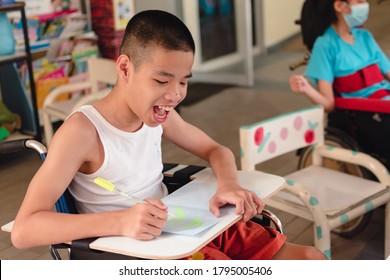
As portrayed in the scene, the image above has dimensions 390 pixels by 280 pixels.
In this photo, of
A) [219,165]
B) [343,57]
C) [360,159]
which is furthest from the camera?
[343,57]

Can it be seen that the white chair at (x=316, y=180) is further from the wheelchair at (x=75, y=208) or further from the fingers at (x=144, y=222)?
the fingers at (x=144, y=222)

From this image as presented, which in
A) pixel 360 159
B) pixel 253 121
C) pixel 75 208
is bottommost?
pixel 253 121

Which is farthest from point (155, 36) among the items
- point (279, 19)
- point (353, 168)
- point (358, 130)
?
point (279, 19)

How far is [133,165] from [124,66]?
0.26m

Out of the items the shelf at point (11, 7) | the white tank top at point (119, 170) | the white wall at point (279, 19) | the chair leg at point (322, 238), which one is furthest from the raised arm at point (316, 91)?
the white wall at point (279, 19)

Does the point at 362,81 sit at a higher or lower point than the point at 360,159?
higher

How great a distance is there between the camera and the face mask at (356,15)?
285 centimetres

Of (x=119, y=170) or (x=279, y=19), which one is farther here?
(x=279, y=19)

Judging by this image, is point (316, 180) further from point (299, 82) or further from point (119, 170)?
point (119, 170)

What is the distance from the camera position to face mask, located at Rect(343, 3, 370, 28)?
2852 mm

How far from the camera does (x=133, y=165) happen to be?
1.61 meters
